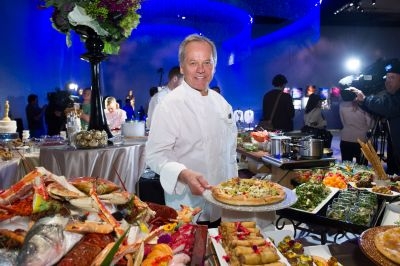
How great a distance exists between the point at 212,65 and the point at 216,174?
0.64 m

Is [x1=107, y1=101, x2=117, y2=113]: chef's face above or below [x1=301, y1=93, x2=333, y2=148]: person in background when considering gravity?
above

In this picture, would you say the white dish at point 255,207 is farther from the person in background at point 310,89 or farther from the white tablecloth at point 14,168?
the person in background at point 310,89

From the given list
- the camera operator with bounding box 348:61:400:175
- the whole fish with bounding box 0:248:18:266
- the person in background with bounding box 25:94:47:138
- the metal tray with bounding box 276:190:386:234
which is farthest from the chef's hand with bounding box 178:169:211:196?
the person in background with bounding box 25:94:47:138

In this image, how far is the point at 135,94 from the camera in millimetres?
11594

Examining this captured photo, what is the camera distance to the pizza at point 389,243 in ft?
3.53

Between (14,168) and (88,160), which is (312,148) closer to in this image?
(88,160)

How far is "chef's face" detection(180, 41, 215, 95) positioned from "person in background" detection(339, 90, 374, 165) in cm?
414

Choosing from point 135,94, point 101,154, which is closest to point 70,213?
point 101,154

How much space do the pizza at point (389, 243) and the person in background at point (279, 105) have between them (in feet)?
14.0

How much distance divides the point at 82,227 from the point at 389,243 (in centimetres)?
101

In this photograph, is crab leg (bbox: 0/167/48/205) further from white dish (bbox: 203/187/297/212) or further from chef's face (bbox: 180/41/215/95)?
chef's face (bbox: 180/41/215/95)

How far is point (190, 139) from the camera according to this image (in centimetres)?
→ 191

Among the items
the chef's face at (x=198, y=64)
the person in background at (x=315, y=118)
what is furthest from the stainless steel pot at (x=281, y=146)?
the person in background at (x=315, y=118)

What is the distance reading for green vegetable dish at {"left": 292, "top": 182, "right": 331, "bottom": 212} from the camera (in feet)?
6.11
